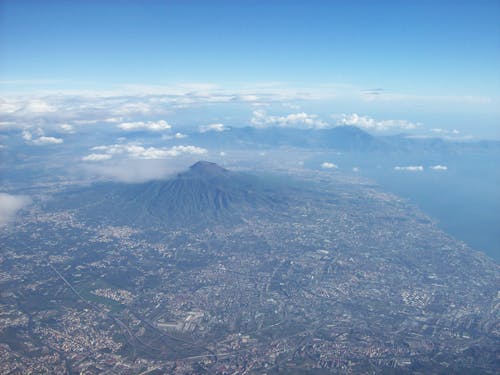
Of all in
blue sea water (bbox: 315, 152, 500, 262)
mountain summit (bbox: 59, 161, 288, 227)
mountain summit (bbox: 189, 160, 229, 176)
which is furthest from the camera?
mountain summit (bbox: 189, 160, 229, 176)

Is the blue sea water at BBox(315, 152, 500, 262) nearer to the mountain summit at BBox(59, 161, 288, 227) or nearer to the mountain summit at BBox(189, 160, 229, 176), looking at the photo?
the mountain summit at BBox(59, 161, 288, 227)

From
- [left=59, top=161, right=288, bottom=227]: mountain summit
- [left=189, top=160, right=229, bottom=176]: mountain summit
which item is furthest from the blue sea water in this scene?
[left=189, top=160, right=229, bottom=176]: mountain summit

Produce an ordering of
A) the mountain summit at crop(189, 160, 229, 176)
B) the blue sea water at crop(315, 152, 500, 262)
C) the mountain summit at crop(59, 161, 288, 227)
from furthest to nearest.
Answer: the mountain summit at crop(189, 160, 229, 176) → the mountain summit at crop(59, 161, 288, 227) → the blue sea water at crop(315, 152, 500, 262)

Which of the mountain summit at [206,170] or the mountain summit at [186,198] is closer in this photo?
the mountain summit at [186,198]

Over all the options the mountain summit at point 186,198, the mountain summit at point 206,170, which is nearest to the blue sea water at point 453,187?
the mountain summit at point 186,198

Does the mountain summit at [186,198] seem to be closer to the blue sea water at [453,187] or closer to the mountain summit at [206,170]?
the mountain summit at [206,170]

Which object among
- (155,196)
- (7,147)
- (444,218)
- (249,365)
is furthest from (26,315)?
(7,147)

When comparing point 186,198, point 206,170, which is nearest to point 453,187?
point 206,170

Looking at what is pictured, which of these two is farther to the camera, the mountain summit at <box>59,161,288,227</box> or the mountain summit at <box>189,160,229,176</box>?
the mountain summit at <box>189,160,229,176</box>

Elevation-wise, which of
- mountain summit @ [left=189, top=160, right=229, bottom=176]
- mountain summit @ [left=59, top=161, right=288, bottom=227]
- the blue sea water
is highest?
mountain summit @ [left=189, top=160, right=229, bottom=176]

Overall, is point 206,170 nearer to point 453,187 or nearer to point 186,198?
point 186,198

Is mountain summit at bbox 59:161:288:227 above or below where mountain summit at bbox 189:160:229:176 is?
below

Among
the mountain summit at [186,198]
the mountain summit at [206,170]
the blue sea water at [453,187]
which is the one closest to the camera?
the blue sea water at [453,187]
